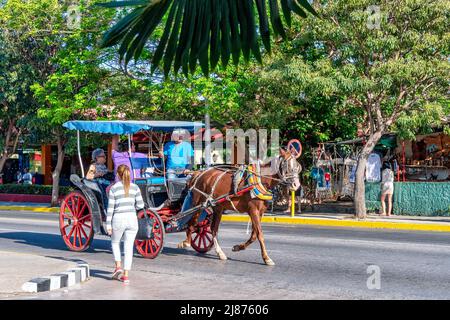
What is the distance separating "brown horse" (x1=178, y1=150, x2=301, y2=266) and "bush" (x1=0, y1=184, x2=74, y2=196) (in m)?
20.4

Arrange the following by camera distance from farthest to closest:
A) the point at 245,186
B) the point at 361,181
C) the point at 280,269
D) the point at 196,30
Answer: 1. the point at 361,181
2. the point at 245,186
3. the point at 280,269
4. the point at 196,30

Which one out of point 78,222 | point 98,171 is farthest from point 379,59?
point 78,222

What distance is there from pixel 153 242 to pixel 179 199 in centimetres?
Result: 126

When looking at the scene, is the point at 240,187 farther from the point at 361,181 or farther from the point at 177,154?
the point at 361,181

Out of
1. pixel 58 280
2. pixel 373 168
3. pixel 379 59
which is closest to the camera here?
pixel 58 280

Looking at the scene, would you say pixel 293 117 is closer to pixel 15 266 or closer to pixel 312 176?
pixel 312 176

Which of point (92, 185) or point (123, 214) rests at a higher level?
point (92, 185)

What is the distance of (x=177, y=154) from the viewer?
12.2 m

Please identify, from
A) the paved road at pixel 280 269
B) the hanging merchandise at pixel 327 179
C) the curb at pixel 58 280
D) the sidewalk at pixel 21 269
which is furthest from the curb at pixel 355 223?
the curb at pixel 58 280

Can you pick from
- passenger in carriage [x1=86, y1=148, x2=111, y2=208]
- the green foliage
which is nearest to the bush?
the green foliage

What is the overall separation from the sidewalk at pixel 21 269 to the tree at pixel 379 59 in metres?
10.3

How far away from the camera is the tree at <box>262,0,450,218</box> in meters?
17.7

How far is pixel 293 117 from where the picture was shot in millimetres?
24406

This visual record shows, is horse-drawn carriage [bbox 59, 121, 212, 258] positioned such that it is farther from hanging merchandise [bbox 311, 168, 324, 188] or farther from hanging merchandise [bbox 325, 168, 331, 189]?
hanging merchandise [bbox 325, 168, 331, 189]
